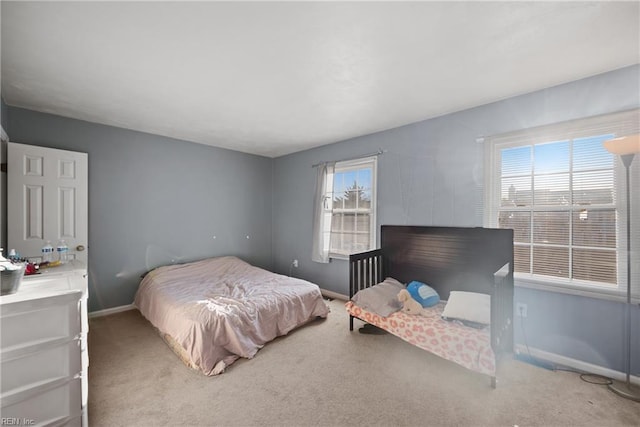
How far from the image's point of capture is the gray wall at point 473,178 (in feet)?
6.56

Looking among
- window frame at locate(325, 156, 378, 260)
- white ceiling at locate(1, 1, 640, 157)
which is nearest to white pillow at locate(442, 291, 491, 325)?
window frame at locate(325, 156, 378, 260)

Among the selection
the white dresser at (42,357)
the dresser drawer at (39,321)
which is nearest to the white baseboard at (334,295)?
the white dresser at (42,357)

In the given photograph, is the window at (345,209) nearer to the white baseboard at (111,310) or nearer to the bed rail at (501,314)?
the bed rail at (501,314)

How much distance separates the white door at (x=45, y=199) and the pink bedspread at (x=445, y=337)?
3360 mm

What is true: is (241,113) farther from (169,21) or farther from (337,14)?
(337,14)

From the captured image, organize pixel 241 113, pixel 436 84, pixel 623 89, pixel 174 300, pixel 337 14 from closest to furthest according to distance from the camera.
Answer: pixel 337 14
pixel 623 89
pixel 436 84
pixel 174 300
pixel 241 113

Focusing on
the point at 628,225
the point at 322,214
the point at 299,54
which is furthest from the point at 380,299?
the point at 299,54

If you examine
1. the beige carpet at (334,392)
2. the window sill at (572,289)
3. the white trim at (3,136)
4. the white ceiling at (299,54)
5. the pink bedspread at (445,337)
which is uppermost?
the white ceiling at (299,54)

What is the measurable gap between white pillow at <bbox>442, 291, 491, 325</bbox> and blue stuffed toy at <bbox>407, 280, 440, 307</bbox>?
0.25m

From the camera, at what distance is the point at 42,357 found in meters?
1.24

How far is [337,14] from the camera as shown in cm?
142

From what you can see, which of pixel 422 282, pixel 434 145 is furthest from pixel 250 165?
pixel 422 282

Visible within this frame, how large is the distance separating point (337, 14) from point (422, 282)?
2595mm

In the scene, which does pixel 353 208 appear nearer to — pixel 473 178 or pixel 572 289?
pixel 473 178
